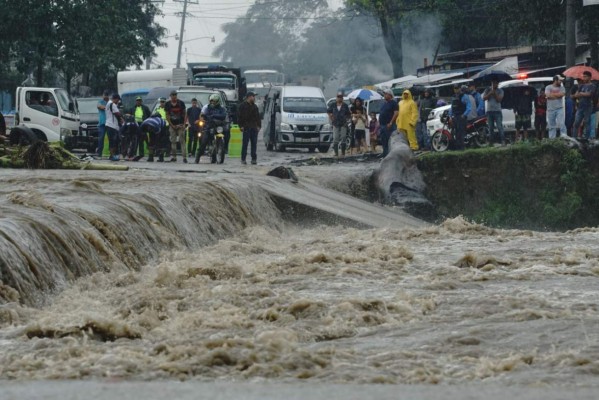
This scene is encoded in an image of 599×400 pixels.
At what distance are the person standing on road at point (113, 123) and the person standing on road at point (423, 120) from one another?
672 centimetres

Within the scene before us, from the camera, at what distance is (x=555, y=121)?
2488 centimetres

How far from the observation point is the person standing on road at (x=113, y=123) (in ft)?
87.7

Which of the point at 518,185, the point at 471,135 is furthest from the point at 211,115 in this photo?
the point at 518,185

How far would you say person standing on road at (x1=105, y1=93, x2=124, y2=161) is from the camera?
2673cm

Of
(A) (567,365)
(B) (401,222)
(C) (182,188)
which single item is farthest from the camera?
(B) (401,222)

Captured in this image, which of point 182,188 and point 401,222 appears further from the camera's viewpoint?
point 401,222

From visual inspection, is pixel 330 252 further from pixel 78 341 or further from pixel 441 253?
pixel 78 341

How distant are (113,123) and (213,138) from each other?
9.04ft

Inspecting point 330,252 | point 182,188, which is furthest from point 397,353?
point 182,188

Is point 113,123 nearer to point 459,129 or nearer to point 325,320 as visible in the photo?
point 459,129

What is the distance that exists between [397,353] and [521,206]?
1770 cm

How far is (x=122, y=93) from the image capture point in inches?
1725

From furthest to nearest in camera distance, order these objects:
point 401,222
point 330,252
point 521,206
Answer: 1. point 521,206
2. point 401,222
3. point 330,252

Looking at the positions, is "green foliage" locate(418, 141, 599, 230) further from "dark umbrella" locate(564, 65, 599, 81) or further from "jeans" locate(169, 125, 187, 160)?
"jeans" locate(169, 125, 187, 160)
